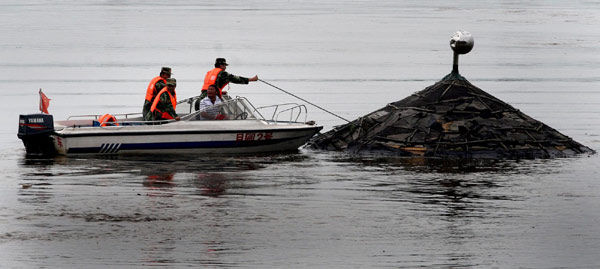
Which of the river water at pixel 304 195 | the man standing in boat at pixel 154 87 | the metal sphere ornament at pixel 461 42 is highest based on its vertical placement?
the metal sphere ornament at pixel 461 42

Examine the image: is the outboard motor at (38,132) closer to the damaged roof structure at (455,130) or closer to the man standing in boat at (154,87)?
the man standing in boat at (154,87)

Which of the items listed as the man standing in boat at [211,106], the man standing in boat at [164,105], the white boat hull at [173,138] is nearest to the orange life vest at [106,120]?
the white boat hull at [173,138]

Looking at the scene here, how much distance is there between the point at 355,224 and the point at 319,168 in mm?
6370

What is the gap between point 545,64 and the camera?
2203 inches

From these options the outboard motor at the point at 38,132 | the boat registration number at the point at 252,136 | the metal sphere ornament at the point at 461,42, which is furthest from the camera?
the metal sphere ornament at the point at 461,42

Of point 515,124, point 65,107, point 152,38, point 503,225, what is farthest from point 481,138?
point 152,38

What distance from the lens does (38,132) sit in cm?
2562

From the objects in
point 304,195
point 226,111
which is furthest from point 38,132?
point 304,195

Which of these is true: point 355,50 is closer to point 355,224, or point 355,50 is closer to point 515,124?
point 515,124

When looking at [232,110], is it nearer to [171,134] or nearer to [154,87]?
[171,134]

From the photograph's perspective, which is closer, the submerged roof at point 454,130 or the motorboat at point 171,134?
the motorboat at point 171,134

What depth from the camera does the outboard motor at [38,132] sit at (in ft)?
83.5

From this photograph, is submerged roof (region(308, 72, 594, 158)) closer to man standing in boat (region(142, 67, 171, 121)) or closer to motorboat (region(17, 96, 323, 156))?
motorboat (region(17, 96, 323, 156))

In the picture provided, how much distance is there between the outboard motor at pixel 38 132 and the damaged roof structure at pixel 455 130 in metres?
6.64
